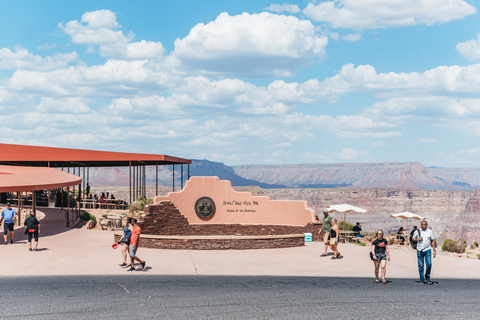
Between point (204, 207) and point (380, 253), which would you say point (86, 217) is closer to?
point (204, 207)

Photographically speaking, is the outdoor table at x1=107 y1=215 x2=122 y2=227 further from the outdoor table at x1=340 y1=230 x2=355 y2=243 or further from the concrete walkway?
the outdoor table at x1=340 y1=230 x2=355 y2=243

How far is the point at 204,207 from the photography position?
29688 mm

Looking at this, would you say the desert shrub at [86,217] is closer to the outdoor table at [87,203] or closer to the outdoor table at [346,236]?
the outdoor table at [87,203]

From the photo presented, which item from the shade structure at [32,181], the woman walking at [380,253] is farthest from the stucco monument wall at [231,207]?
the woman walking at [380,253]

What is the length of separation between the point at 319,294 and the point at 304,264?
17.3 feet

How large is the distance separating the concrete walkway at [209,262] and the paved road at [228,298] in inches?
43.0

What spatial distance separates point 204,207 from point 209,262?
Answer: 39.0 feet

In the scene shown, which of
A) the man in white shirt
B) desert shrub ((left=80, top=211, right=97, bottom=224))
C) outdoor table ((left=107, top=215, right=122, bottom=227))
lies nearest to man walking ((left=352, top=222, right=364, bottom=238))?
outdoor table ((left=107, top=215, right=122, bottom=227))

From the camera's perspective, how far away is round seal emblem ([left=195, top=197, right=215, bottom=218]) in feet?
97.1

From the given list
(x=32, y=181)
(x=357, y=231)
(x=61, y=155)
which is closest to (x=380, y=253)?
(x=32, y=181)

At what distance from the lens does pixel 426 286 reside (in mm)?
14336

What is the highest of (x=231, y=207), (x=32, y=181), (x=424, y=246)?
(x=32, y=181)

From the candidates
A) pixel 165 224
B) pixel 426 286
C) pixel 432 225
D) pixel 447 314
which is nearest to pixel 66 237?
pixel 165 224

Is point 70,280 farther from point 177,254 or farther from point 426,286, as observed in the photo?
point 426,286
